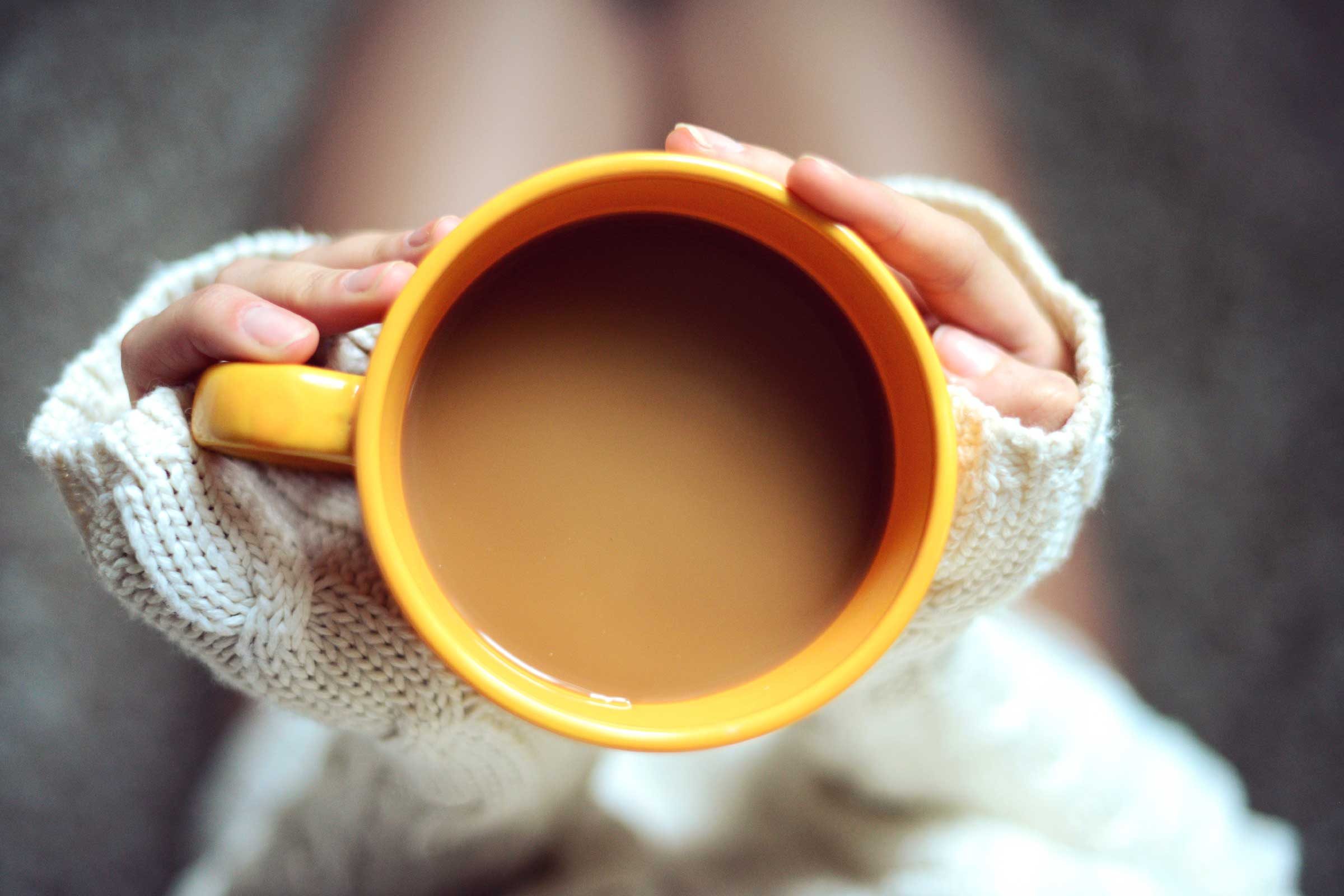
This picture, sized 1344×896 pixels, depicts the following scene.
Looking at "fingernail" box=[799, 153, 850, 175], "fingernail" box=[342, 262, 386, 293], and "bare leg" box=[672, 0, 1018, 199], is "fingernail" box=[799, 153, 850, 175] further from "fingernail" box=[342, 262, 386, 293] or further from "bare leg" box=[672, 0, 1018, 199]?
"bare leg" box=[672, 0, 1018, 199]

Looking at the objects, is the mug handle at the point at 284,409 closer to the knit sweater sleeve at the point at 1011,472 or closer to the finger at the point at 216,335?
the finger at the point at 216,335

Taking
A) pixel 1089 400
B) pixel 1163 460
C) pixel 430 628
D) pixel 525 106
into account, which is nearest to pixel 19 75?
pixel 525 106

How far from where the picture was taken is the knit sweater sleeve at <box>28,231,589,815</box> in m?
0.45

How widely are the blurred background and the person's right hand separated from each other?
0.36m

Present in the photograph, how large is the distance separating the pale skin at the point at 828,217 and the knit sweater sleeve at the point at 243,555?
0.11ft

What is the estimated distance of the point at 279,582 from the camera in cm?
49

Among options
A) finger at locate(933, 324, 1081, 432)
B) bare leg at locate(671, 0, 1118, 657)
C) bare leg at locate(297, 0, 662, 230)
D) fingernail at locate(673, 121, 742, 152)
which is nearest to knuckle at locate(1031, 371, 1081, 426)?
finger at locate(933, 324, 1081, 432)

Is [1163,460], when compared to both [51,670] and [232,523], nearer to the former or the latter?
[232,523]

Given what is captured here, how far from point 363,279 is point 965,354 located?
34 cm

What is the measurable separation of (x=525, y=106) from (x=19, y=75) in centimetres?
64

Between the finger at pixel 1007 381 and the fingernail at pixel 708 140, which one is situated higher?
the fingernail at pixel 708 140

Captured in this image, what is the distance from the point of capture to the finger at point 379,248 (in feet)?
1.57

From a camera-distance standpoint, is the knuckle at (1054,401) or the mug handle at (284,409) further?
the knuckle at (1054,401)

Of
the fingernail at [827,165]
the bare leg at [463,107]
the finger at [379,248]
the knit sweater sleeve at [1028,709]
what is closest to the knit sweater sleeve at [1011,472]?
the knit sweater sleeve at [1028,709]
